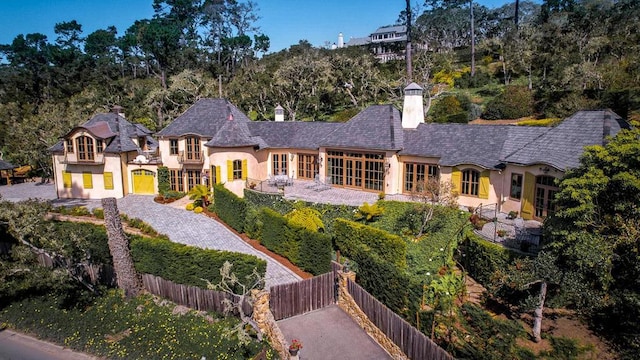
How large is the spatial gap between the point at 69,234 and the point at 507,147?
24.2 meters

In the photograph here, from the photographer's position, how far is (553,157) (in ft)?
68.9

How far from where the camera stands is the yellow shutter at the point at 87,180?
32.0 metres

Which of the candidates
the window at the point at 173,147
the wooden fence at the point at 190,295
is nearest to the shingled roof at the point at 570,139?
the wooden fence at the point at 190,295

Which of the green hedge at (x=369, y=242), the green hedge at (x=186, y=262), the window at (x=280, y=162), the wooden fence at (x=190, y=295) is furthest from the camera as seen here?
the window at (x=280, y=162)

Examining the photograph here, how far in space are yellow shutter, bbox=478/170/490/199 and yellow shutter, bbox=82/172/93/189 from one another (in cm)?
A: 2862

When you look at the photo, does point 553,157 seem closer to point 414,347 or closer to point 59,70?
point 414,347

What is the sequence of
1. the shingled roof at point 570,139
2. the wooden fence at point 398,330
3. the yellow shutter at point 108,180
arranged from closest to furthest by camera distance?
the wooden fence at point 398,330
the shingled roof at point 570,139
the yellow shutter at point 108,180

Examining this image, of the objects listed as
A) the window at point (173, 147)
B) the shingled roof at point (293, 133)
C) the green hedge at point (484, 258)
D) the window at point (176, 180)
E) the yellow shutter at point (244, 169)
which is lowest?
the green hedge at point (484, 258)

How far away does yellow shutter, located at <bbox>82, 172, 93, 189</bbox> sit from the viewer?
32031 millimetres

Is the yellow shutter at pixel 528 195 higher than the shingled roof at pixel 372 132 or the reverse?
the reverse

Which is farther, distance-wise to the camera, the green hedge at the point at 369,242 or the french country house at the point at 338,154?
the french country house at the point at 338,154

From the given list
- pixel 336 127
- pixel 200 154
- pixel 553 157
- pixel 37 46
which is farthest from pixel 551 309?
pixel 37 46

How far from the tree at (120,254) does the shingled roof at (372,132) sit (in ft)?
52.1

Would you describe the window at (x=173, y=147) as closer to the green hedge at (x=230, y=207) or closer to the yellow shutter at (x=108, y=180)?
the yellow shutter at (x=108, y=180)
